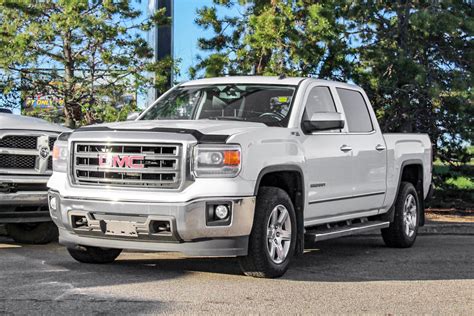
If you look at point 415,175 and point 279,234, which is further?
point 415,175

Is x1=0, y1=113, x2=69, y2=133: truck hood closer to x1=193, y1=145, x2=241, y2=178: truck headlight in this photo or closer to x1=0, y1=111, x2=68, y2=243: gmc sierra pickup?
x1=0, y1=111, x2=68, y2=243: gmc sierra pickup

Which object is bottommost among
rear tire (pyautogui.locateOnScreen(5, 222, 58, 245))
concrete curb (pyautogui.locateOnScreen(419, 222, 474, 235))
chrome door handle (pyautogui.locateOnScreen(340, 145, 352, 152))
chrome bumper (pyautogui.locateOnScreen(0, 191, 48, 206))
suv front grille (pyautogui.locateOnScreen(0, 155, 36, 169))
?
concrete curb (pyautogui.locateOnScreen(419, 222, 474, 235))

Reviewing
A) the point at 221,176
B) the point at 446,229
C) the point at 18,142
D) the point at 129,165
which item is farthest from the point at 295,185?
the point at 446,229

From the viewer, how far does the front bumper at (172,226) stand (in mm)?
6742

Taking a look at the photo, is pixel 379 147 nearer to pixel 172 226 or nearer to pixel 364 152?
pixel 364 152

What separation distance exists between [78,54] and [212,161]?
27.5ft

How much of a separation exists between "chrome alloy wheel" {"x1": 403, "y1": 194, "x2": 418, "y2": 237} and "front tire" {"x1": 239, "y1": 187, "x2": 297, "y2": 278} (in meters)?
3.11

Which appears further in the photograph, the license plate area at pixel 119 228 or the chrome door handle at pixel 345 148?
the chrome door handle at pixel 345 148

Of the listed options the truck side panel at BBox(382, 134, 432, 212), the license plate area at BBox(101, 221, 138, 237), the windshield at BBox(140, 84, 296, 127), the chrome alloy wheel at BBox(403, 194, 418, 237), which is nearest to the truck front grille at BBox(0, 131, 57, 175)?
the windshield at BBox(140, 84, 296, 127)

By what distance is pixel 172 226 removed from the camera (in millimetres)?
6750

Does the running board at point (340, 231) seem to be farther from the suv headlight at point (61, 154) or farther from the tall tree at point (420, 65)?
the tall tree at point (420, 65)

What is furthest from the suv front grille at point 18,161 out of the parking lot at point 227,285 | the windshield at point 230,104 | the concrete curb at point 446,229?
the concrete curb at point 446,229

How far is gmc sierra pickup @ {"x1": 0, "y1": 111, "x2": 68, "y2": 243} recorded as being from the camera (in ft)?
29.3

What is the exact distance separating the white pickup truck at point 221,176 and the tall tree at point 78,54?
5.48m
